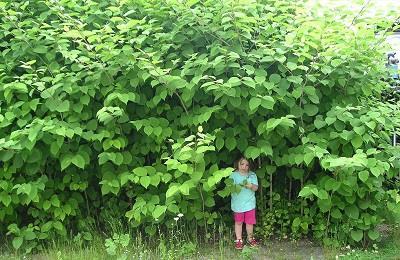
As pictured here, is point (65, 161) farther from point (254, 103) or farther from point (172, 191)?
point (254, 103)

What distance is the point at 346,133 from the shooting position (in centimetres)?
457

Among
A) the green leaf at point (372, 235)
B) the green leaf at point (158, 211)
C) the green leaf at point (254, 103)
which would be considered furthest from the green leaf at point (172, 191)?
the green leaf at point (372, 235)

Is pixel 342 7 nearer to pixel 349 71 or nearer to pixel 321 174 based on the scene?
pixel 349 71

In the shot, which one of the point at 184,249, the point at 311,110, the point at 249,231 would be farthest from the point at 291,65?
the point at 184,249

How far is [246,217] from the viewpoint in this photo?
16.4ft

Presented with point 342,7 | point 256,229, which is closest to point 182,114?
point 256,229

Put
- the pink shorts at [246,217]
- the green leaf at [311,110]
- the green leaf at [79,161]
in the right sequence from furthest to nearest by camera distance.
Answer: the pink shorts at [246,217]
the green leaf at [311,110]
the green leaf at [79,161]

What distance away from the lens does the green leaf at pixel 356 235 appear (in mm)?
4742

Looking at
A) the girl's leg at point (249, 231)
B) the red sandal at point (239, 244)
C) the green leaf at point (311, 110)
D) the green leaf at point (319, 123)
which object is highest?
the green leaf at point (311, 110)

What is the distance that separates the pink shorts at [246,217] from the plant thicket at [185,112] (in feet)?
0.69

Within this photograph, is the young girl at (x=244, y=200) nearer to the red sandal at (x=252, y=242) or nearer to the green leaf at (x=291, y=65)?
the red sandal at (x=252, y=242)

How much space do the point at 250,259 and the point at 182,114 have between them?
1518 mm

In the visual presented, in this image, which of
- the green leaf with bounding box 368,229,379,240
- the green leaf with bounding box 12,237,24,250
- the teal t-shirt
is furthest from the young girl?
the green leaf with bounding box 12,237,24,250

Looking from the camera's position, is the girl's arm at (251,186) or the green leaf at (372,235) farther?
the girl's arm at (251,186)
